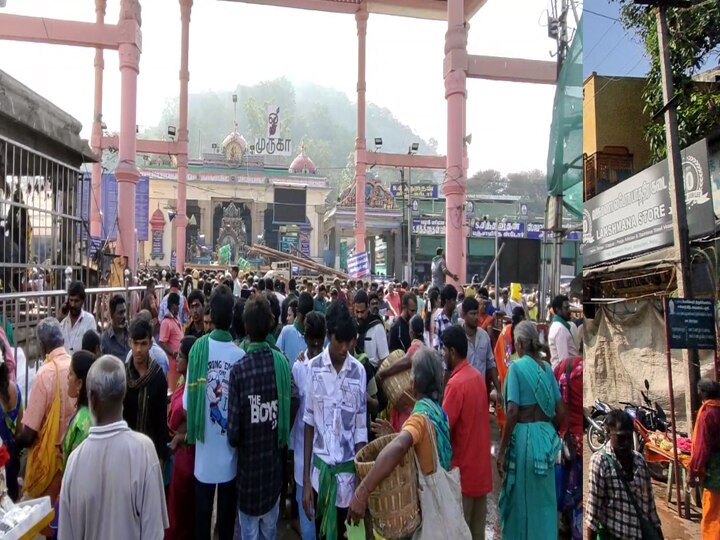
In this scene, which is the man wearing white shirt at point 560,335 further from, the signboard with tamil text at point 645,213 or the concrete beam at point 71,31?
the concrete beam at point 71,31

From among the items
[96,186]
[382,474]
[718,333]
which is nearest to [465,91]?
[718,333]

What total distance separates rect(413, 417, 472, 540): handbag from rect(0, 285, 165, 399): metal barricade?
11.1ft

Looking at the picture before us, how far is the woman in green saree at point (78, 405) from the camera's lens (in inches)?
115

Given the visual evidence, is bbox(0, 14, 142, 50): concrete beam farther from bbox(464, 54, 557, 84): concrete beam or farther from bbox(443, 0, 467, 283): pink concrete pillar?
bbox(464, 54, 557, 84): concrete beam

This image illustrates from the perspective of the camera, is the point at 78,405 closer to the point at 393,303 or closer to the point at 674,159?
the point at 674,159

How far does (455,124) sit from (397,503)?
490 inches

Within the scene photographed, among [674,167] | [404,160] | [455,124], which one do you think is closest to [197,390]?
[674,167]

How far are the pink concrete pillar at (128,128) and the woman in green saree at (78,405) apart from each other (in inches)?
445

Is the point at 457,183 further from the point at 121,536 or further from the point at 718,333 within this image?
the point at 121,536

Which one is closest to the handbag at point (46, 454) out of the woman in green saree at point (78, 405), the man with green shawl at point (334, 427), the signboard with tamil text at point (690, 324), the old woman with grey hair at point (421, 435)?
the woman in green saree at point (78, 405)

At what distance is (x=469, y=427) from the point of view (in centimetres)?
333

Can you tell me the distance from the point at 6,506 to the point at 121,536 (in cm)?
54

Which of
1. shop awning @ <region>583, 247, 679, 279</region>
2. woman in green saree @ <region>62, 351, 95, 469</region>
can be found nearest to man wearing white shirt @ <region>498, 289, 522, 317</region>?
shop awning @ <region>583, 247, 679, 279</region>

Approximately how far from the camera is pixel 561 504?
4.45 metres
